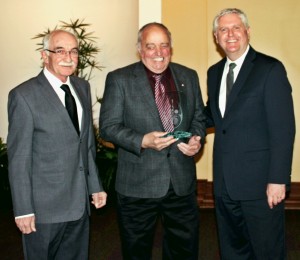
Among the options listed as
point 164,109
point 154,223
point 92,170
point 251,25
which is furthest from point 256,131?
point 251,25

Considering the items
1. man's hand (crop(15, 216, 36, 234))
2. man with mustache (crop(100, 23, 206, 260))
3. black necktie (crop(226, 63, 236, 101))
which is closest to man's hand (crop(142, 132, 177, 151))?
man with mustache (crop(100, 23, 206, 260))

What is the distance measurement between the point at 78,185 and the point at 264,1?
11.2 ft

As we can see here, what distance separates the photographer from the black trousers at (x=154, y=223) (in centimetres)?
266

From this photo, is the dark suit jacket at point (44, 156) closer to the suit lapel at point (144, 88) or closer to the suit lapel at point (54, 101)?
the suit lapel at point (54, 101)

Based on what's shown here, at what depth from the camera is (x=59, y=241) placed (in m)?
2.33

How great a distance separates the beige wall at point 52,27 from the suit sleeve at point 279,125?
3.74 metres

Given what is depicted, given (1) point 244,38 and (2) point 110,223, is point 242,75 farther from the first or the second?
(2) point 110,223

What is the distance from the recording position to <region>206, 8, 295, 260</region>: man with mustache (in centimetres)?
238

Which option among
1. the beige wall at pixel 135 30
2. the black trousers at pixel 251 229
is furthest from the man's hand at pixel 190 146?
the beige wall at pixel 135 30

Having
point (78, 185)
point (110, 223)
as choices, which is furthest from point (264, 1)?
point (78, 185)

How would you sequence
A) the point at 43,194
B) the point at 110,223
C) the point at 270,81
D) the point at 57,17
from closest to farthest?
the point at 43,194 < the point at 270,81 < the point at 110,223 < the point at 57,17

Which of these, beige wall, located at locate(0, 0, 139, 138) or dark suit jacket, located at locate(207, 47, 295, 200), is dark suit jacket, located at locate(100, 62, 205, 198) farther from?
beige wall, located at locate(0, 0, 139, 138)

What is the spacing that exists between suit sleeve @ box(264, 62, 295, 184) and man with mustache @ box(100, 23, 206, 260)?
18.4 inches

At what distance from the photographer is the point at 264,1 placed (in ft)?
15.2
